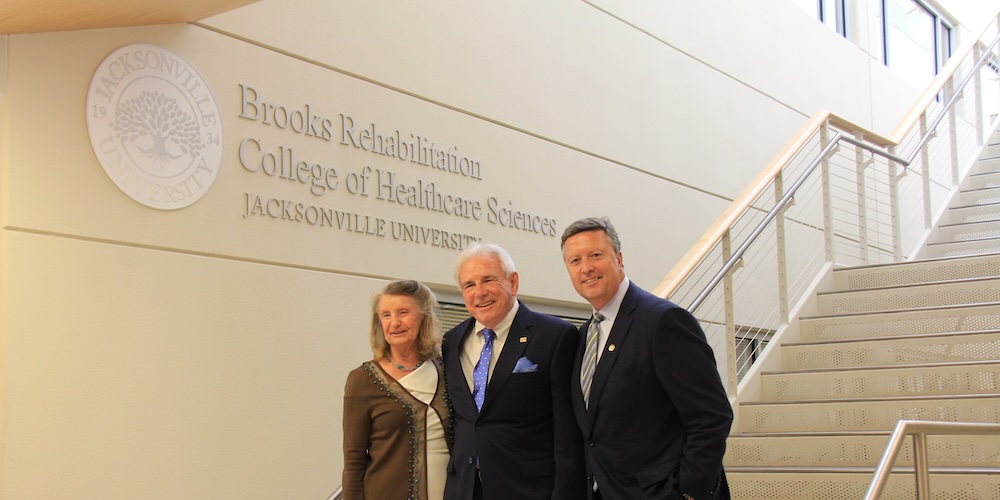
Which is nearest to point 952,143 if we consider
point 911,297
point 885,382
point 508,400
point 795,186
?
point 911,297

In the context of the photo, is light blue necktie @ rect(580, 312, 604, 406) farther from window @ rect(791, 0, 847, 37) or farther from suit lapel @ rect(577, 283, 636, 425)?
window @ rect(791, 0, 847, 37)

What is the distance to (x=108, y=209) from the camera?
454cm

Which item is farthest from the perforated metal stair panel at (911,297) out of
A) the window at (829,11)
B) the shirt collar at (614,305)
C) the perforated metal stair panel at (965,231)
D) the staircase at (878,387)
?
the window at (829,11)

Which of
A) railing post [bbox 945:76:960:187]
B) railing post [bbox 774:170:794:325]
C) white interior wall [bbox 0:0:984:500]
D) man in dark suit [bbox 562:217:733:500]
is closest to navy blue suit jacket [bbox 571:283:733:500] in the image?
man in dark suit [bbox 562:217:733:500]

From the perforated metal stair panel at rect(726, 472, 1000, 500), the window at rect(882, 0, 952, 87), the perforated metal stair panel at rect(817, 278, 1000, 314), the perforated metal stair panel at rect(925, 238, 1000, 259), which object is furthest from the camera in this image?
the window at rect(882, 0, 952, 87)

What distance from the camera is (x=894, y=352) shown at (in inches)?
223

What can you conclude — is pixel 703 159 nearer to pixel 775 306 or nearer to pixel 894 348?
pixel 775 306

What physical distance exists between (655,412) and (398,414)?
0.74m

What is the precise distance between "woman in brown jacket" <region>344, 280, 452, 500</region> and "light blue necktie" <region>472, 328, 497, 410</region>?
123 millimetres

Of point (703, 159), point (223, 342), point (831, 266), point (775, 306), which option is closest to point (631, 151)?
point (703, 159)

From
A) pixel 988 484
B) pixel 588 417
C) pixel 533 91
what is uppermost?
pixel 533 91

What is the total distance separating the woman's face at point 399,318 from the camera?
10.0 feet

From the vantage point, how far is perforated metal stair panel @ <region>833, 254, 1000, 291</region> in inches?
247

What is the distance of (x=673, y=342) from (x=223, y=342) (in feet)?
9.03
